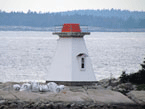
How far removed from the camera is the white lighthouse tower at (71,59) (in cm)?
1440

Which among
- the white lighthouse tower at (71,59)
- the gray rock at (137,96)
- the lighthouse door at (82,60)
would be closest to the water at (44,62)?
the white lighthouse tower at (71,59)

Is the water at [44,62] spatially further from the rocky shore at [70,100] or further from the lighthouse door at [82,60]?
the rocky shore at [70,100]

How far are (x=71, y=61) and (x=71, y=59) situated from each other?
7 centimetres

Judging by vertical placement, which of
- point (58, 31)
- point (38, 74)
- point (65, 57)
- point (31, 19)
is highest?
point (31, 19)

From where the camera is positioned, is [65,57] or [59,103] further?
[65,57]

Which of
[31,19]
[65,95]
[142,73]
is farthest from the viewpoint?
[31,19]

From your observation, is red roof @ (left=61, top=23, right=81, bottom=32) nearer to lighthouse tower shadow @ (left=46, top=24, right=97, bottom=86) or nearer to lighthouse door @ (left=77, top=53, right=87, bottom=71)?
lighthouse tower shadow @ (left=46, top=24, right=97, bottom=86)

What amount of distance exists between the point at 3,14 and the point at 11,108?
6116 inches

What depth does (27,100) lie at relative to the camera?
1166cm

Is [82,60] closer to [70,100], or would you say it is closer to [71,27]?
[71,27]

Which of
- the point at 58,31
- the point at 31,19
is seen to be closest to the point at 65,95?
the point at 58,31

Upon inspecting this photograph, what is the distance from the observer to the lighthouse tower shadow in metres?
14.4

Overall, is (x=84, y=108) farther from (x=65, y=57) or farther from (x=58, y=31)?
(x=58, y=31)

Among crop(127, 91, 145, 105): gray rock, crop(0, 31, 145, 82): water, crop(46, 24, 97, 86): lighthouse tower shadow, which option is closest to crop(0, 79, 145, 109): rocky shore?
crop(127, 91, 145, 105): gray rock
